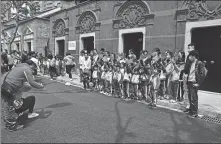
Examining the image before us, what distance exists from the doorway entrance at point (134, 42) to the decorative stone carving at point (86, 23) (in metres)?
2.70

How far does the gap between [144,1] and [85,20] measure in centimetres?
540

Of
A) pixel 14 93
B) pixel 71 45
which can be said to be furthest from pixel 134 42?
pixel 14 93

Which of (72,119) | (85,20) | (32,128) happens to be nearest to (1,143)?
(32,128)

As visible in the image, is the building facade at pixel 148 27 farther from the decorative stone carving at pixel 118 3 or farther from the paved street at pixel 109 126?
the paved street at pixel 109 126

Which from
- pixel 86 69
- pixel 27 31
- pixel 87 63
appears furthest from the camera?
pixel 27 31

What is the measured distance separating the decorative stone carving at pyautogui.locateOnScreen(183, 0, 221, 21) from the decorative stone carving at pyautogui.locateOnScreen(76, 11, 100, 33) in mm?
6353

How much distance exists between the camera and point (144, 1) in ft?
32.1

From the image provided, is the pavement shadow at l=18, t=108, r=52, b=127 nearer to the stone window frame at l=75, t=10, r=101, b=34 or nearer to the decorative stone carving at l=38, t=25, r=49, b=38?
the stone window frame at l=75, t=10, r=101, b=34

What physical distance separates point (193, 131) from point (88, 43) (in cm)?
1111

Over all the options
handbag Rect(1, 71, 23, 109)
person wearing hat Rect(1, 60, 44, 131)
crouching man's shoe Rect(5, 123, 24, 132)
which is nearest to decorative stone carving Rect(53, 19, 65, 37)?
person wearing hat Rect(1, 60, 44, 131)

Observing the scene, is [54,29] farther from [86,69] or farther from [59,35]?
[86,69]

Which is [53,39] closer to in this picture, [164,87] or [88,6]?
[88,6]

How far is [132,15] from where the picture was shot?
10383 millimetres

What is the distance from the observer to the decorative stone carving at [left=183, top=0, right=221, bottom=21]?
7.38 m
